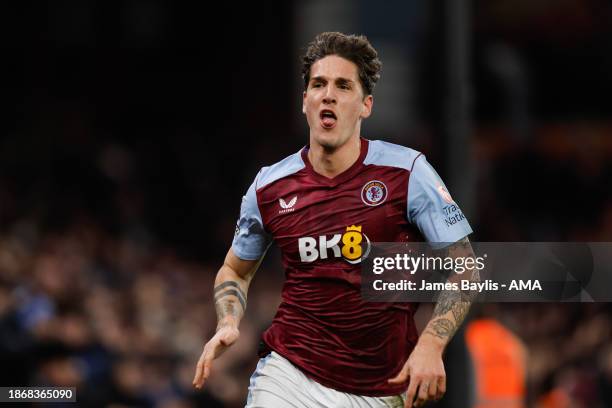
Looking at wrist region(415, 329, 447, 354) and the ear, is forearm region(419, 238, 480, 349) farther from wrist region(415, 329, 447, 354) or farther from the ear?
the ear

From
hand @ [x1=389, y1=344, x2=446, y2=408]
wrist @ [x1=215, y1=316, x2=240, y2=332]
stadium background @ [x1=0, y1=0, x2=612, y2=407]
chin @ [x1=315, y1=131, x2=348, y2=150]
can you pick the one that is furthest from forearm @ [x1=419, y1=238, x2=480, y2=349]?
stadium background @ [x1=0, y1=0, x2=612, y2=407]

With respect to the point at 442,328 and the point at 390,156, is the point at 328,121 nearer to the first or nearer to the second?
the point at 390,156

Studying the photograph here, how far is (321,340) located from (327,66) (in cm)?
130

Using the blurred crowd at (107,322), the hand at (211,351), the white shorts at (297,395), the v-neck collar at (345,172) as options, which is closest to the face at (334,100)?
the v-neck collar at (345,172)

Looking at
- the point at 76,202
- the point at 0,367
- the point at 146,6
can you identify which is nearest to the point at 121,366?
the point at 0,367

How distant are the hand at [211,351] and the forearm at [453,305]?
36.7 inches

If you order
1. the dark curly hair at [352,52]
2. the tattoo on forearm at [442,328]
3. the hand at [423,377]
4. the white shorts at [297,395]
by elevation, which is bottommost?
the white shorts at [297,395]

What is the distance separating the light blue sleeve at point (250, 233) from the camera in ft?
20.9

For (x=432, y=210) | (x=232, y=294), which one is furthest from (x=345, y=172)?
(x=232, y=294)

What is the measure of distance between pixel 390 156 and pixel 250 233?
2.68 feet

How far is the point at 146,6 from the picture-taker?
63.1 ft

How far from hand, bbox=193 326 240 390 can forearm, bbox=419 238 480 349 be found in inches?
36.7

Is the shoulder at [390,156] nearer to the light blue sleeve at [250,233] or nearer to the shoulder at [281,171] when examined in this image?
the shoulder at [281,171]

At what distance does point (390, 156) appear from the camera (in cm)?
617
